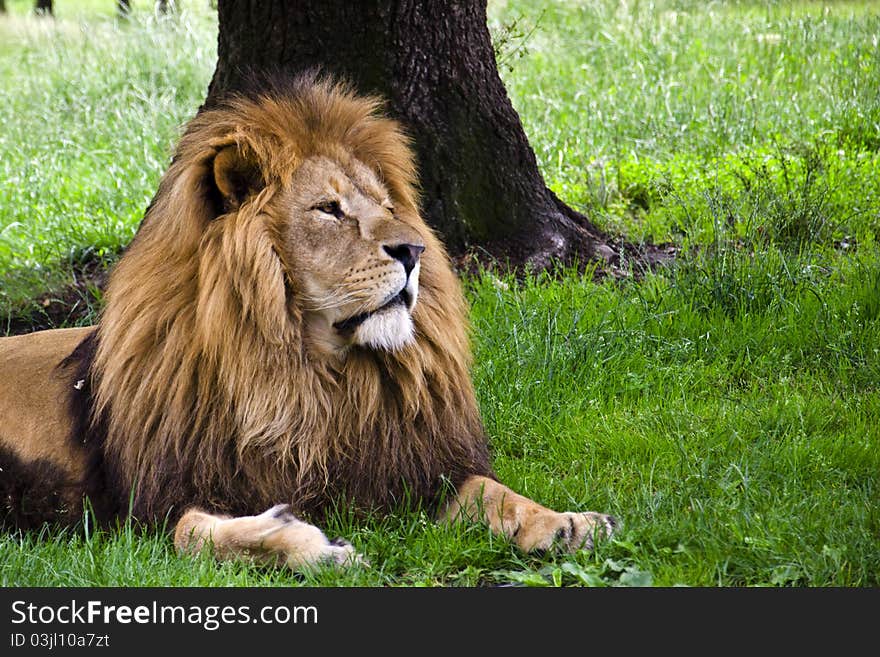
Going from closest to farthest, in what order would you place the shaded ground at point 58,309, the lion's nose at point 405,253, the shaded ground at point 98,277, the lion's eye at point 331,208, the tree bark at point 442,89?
the lion's nose at point 405,253
the lion's eye at point 331,208
the tree bark at point 442,89
the shaded ground at point 98,277
the shaded ground at point 58,309

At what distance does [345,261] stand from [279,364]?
1.11 feet

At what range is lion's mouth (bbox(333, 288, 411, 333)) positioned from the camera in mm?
3117

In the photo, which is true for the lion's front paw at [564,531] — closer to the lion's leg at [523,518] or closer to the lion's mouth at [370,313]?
the lion's leg at [523,518]

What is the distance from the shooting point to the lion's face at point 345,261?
10.2ft

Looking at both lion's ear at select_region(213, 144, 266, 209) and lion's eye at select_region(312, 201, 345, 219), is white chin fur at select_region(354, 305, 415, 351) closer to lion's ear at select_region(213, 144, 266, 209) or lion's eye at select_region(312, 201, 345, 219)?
lion's eye at select_region(312, 201, 345, 219)

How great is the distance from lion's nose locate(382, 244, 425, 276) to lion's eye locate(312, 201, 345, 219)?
0.64 ft

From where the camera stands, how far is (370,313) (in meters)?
3.12

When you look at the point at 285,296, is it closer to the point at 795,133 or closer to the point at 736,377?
the point at 736,377

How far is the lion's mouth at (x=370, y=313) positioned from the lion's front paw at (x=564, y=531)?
2.31ft

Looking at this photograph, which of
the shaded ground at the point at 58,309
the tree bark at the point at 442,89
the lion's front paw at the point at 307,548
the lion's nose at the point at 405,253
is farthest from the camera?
the shaded ground at the point at 58,309

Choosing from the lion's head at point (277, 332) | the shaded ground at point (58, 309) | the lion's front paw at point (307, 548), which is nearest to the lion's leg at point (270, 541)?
the lion's front paw at point (307, 548)

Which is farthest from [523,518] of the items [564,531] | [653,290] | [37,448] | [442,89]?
[442,89]

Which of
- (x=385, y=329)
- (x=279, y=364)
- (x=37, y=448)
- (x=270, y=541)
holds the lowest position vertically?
(x=37, y=448)

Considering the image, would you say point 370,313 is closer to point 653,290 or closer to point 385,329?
point 385,329
